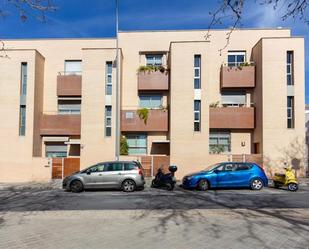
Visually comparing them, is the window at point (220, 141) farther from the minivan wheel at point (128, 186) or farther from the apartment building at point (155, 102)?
the minivan wheel at point (128, 186)

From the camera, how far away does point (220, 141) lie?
2933 cm

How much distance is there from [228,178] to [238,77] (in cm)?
1079

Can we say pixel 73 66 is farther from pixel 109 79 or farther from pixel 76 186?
pixel 76 186

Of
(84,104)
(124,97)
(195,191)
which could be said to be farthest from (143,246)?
(124,97)

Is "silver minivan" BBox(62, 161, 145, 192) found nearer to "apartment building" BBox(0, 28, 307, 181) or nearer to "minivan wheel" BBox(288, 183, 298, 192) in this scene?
"apartment building" BBox(0, 28, 307, 181)

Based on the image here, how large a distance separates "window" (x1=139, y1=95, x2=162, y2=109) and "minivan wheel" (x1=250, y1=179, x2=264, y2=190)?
38.5ft

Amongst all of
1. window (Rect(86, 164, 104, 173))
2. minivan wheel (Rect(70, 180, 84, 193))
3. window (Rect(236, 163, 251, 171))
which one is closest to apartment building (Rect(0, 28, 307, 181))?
window (Rect(236, 163, 251, 171))

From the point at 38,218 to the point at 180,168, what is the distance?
54.2 ft

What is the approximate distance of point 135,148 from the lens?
97.6 ft

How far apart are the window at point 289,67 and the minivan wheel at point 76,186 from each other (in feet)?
51.5

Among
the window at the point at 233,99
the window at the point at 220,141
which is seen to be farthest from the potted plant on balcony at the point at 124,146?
the window at the point at 233,99

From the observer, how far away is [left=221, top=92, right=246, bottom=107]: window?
97.0 ft

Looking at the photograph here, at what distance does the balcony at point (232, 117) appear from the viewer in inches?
1106

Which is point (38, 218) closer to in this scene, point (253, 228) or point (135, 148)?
point (253, 228)
